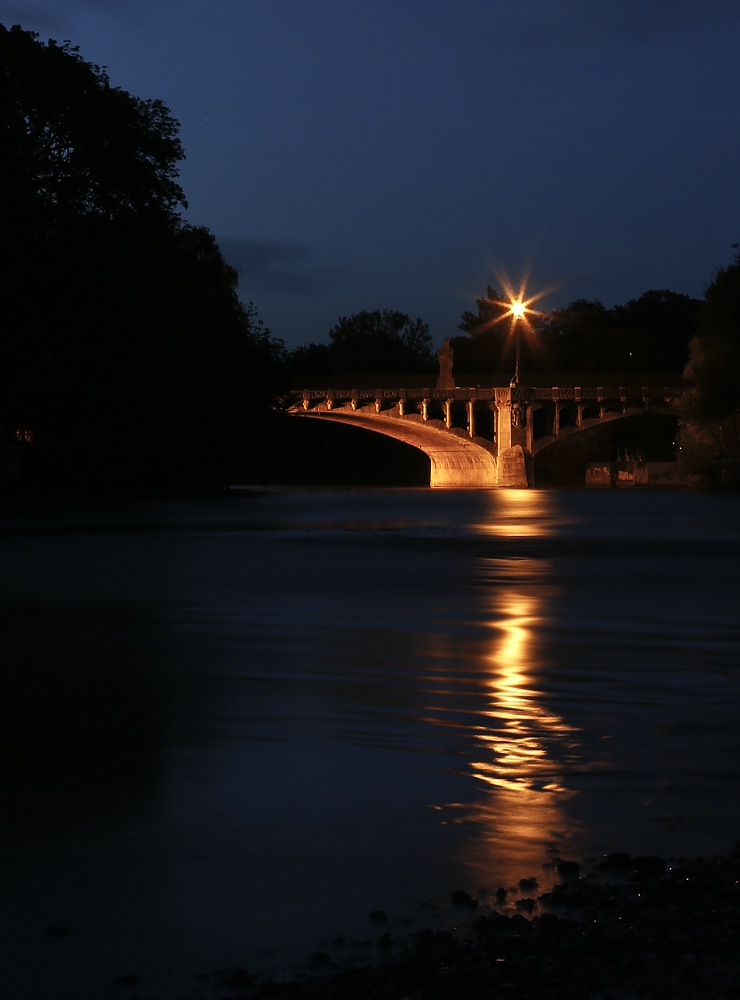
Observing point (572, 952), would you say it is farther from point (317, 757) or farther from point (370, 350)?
point (370, 350)

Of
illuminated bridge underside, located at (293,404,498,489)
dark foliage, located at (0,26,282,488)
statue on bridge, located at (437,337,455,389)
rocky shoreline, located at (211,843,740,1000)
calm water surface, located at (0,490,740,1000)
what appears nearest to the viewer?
rocky shoreline, located at (211,843,740,1000)

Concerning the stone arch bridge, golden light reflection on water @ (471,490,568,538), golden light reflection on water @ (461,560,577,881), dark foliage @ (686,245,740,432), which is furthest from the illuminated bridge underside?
golden light reflection on water @ (461,560,577,881)

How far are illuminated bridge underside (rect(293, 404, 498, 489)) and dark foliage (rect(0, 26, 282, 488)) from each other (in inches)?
2118

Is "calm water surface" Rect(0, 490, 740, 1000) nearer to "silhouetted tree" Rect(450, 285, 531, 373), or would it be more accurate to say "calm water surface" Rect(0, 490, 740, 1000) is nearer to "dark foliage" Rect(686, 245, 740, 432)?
"dark foliage" Rect(686, 245, 740, 432)

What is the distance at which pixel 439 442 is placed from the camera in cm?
11162

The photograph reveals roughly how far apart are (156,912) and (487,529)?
32145 mm

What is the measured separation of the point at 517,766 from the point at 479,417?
11323 centimetres

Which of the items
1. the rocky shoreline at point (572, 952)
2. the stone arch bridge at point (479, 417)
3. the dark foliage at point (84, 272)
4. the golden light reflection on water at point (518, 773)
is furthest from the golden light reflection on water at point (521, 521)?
the stone arch bridge at point (479, 417)

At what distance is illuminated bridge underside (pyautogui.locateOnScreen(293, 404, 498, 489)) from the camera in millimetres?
107000

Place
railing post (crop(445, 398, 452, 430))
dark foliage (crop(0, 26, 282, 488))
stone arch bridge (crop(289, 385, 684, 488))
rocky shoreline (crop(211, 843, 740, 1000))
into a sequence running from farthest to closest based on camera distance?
railing post (crop(445, 398, 452, 430))
stone arch bridge (crop(289, 385, 684, 488))
dark foliage (crop(0, 26, 282, 488))
rocky shoreline (crop(211, 843, 740, 1000))

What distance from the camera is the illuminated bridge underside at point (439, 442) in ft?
351

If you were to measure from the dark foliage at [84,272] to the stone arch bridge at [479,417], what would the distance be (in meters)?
48.7

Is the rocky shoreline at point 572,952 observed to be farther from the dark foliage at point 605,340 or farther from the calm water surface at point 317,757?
the dark foliage at point 605,340

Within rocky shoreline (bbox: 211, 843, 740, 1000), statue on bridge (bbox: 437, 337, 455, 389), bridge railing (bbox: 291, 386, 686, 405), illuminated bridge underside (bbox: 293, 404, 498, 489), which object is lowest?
rocky shoreline (bbox: 211, 843, 740, 1000)
